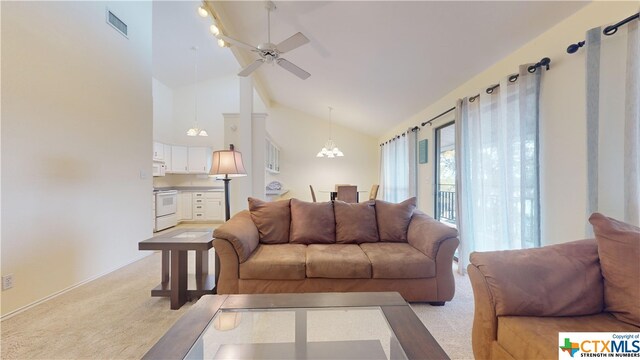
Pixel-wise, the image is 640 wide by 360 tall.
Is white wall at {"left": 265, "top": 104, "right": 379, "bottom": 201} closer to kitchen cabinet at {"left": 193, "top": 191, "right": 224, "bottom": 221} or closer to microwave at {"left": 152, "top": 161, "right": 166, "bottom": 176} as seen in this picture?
kitchen cabinet at {"left": 193, "top": 191, "right": 224, "bottom": 221}

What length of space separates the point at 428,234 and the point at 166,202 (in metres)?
5.69

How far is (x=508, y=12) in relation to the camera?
77.7 inches

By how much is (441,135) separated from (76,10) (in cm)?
482

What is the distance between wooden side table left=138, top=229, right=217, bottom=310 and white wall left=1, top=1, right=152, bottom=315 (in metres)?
1.03

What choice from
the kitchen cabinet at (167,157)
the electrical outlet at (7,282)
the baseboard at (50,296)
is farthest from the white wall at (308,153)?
the electrical outlet at (7,282)

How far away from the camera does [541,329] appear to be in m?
1.09

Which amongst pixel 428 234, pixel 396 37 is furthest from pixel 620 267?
pixel 396 37

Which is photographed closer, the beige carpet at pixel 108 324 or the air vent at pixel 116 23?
the beige carpet at pixel 108 324

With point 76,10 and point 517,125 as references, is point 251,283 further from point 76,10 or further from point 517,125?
point 76,10

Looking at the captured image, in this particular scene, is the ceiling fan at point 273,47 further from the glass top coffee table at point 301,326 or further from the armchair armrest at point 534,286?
the armchair armrest at point 534,286

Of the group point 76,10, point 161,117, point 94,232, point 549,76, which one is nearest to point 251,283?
point 94,232

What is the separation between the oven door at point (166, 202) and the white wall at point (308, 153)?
2673mm

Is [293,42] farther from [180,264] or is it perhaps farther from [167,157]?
[167,157]

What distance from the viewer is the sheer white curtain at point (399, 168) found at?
4.71 meters
